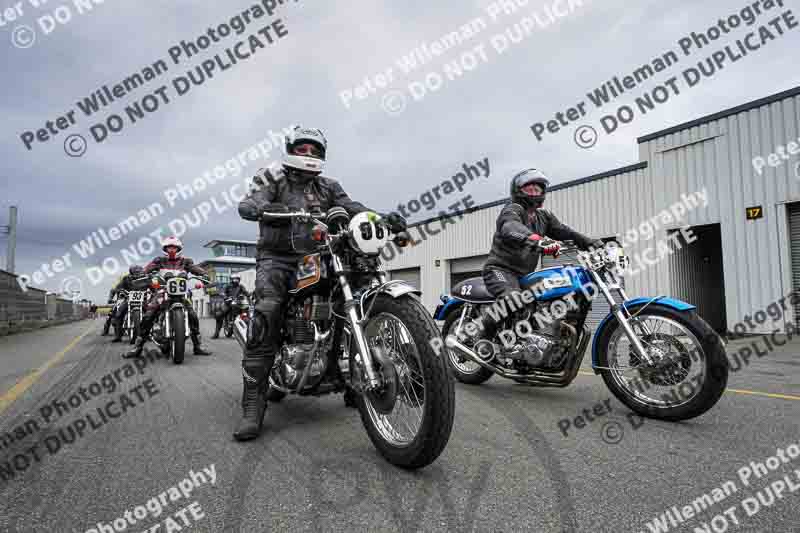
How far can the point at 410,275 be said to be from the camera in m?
21.7

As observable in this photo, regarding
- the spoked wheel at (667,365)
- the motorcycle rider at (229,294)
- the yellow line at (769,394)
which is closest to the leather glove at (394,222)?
the spoked wheel at (667,365)

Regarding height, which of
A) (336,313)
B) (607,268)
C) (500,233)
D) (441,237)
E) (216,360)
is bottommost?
(216,360)

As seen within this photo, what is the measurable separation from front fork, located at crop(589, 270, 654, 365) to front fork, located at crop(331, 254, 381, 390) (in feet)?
5.87

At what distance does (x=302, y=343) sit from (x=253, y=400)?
451mm

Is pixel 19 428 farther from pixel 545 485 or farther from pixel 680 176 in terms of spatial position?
pixel 680 176

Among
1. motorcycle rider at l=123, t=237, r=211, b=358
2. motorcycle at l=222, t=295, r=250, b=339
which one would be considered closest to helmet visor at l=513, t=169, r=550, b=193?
motorcycle rider at l=123, t=237, r=211, b=358

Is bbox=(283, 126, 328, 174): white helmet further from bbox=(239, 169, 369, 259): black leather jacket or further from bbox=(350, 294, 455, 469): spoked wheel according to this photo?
bbox=(350, 294, 455, 469): spoked wheel

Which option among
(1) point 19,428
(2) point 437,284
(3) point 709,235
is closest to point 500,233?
(1) point 19,428

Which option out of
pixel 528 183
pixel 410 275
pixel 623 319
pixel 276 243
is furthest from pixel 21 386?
pixel 410 275

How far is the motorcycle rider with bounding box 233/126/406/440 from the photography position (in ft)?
9.29

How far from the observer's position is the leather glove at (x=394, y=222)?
8.14 feet

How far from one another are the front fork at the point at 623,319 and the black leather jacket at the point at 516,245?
0.58 m

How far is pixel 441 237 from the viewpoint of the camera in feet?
64.2

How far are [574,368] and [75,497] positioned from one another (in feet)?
9.91
